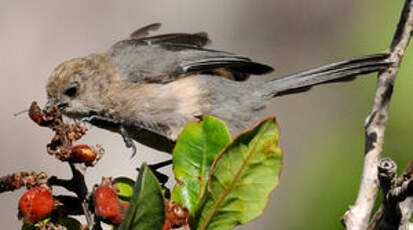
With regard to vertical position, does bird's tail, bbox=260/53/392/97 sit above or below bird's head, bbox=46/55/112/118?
above

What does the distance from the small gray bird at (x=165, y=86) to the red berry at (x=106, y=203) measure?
1.91 metres

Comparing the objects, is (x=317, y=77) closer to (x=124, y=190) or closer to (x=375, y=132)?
(x=375, y=132)

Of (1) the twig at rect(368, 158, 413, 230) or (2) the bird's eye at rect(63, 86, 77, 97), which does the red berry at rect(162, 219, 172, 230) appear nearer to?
(1) the twig at rect(368, 158, 413, 230)

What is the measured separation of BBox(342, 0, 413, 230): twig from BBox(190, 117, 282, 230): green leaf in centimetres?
32

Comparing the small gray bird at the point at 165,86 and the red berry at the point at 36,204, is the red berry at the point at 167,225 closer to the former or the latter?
the red berry at the point at 36,204

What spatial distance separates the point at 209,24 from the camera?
7109mm

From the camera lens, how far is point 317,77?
4273mm

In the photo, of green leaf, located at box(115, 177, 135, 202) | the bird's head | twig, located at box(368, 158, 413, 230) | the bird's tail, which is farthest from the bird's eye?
twig, located at box(368, 158, 413, 230)

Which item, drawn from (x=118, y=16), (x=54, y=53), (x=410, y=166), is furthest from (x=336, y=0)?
(x=410, y=166)

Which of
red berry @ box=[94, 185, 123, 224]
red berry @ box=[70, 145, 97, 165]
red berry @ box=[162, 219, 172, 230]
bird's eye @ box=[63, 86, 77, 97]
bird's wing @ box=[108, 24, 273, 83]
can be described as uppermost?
bird's wing @ box=[108, 24, 273, 83]

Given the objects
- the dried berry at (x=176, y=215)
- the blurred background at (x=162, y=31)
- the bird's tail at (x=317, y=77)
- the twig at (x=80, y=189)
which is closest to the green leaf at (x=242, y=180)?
the dried berry at (x=176, y=215)

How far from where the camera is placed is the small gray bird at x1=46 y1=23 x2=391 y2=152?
4.09 m

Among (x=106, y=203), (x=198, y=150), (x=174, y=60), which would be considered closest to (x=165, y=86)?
(x=174, y=60)

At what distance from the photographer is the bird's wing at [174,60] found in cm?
425
